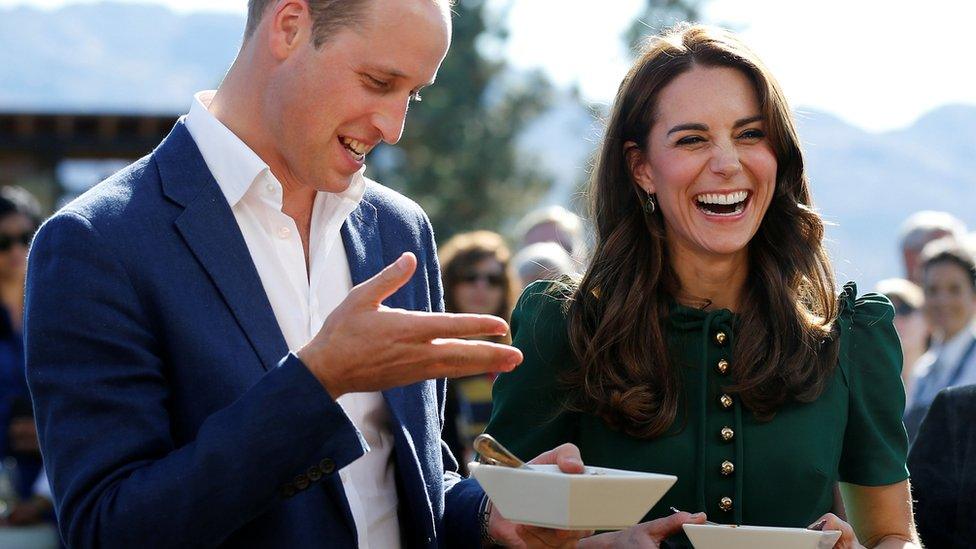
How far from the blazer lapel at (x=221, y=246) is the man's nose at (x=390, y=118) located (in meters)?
0.32

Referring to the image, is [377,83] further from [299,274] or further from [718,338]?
[718,338]

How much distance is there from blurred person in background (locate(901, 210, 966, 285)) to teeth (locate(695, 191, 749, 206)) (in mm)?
5044

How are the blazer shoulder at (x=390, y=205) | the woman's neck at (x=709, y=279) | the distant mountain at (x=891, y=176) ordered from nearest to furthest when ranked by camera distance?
the blazer shoulder at (x=390, y=205)
the woman's neck at (x=709, y=279)
the distant mountain at (x=891, y=176)

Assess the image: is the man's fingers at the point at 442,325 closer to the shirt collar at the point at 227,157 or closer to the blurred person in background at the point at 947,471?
the shirt collar at the point at 227,157

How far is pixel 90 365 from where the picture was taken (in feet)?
6.87

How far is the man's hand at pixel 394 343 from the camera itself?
1.96 meters

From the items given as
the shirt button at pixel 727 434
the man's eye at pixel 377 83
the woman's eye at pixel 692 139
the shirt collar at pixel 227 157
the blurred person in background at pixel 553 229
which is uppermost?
the man's eye at pixel 377 83

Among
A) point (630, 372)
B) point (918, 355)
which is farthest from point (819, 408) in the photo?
point (918, 355)

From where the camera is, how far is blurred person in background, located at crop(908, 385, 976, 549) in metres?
3.09

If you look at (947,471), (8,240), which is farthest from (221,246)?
(8,240)

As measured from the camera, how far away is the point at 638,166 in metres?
3.17

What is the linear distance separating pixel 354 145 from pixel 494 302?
3.69 metres

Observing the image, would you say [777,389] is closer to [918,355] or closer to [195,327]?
[195,327]

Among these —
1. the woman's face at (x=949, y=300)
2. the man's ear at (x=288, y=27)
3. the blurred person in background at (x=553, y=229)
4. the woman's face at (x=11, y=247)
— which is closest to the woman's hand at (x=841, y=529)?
the man's ear at (x=288, y=27)
